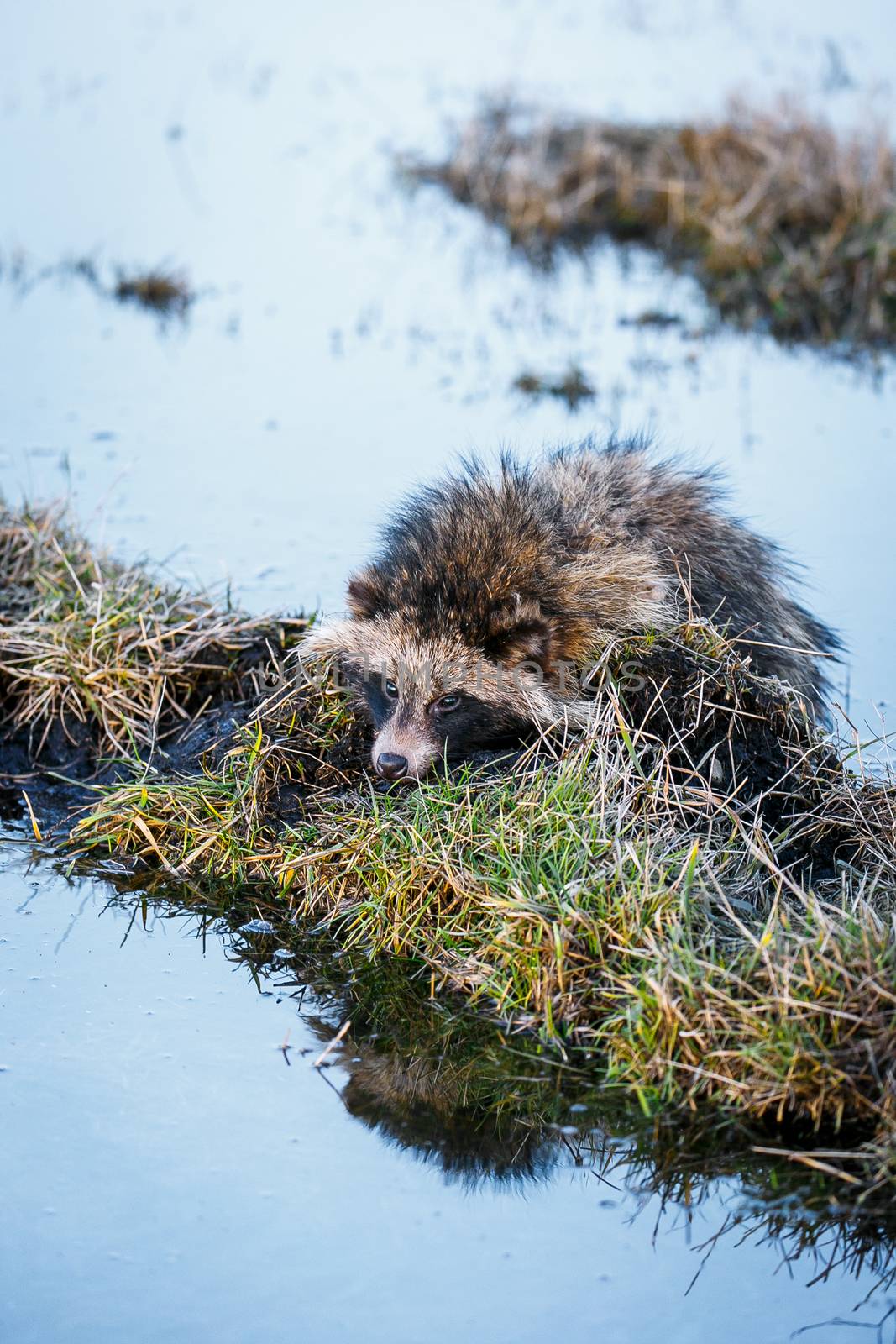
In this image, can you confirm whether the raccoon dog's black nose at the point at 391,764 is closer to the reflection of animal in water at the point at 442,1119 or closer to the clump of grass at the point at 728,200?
the reflection of animal in water at the point at 442,1119

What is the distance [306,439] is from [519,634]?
17.1 feet

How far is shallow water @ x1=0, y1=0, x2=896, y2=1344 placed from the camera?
4.50 metres

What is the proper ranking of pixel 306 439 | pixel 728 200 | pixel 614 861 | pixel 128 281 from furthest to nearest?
pixel 728 200
pixel 128 281
pixel 306 439
pixel 614 861

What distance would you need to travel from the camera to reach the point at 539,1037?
557cm

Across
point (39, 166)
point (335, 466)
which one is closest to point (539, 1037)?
point (335, 466)

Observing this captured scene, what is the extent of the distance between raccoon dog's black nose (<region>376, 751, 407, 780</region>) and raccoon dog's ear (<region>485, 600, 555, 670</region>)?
0.55 metres

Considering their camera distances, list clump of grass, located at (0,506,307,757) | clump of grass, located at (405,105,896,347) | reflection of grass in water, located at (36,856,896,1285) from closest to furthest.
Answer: reflection of grass in water, located at (36,856,896,1285), clump of grass, located at (0,506,307,757), clump of grass, located at (405,105,896,347)

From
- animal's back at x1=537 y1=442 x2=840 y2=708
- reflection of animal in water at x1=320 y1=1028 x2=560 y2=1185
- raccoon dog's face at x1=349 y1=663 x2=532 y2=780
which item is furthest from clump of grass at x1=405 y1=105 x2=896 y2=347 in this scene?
reflection of animal in water at x1=320 y1=1028 x2=560 y2=1185

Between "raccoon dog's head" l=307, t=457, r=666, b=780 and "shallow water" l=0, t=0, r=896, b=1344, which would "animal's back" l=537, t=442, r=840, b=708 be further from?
"shallow water" l=0, t=0, r=896, b=1344

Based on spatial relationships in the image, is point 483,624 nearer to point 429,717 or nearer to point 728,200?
point 429,717

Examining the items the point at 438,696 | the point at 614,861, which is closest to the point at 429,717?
the point at 438,696

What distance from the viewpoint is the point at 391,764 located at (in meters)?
6.32

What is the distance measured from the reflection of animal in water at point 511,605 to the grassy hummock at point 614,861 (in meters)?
0.17

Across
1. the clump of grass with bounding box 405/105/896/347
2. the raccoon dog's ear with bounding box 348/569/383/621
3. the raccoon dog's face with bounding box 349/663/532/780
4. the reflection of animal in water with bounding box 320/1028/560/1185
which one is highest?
the clump of grass with bounding box 405/105/896/347
